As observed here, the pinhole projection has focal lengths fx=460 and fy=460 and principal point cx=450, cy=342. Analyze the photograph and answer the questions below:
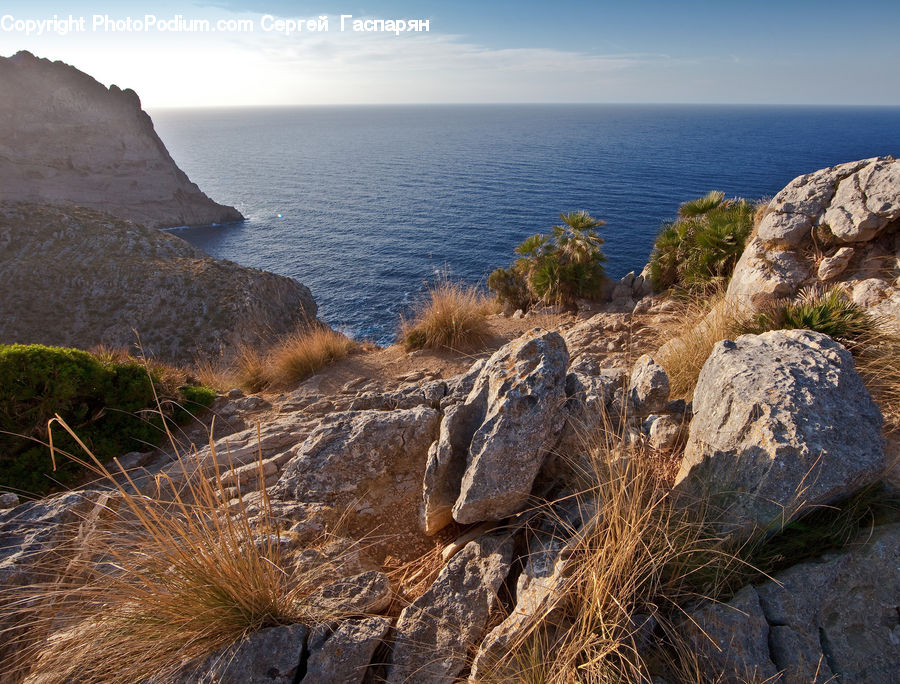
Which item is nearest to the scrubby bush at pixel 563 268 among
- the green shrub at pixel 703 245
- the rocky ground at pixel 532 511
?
the green shrub at pixel 703 245

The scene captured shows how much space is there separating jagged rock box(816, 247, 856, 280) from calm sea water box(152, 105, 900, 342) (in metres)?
25.9

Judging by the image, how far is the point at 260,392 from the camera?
32.2 ft

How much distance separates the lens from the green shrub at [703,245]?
10.9 m

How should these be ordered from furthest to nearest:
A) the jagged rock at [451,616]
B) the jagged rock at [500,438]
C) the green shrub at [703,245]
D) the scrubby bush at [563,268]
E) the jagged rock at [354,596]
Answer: the scrubby bush at [563,268], the green shrub at [703,245], the jagged rock at [500,438], the jagged rock at [354,596], the jagged rock at [451,616]

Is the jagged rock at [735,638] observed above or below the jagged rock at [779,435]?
below

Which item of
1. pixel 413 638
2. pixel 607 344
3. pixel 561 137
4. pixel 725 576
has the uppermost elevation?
pixel 561 137

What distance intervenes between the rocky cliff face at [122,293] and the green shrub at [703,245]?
16037 mm

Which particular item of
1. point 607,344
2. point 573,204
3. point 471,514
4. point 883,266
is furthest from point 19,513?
point 573,204

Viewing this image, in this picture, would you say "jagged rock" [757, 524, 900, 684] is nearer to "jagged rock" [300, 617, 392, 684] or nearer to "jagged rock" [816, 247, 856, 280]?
"jagged rock" [300, 617, 392, 684]

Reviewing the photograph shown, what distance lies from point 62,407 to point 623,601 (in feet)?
25.6

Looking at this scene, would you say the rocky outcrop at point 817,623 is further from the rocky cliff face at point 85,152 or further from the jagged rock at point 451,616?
the rocky cliff face at point 85,152

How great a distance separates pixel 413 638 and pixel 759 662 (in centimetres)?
189

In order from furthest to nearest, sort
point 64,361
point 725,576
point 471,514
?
point 64,361, point 471,514, point 725,576

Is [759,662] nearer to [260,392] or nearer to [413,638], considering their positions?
[413,638]
